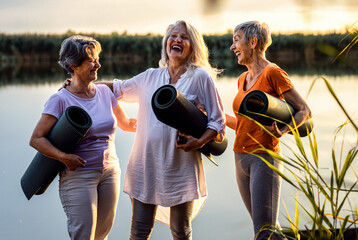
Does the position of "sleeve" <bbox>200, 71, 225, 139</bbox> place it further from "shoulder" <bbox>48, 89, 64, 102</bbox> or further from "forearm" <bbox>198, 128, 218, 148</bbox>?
"shoulder" <bbox>48, 89, 64, 102</bbox>

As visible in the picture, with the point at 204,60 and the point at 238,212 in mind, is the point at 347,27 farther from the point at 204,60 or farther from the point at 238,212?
the point at 238,212

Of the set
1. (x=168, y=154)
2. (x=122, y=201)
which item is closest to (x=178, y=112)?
(x=168, y=154)

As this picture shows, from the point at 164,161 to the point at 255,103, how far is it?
591mm

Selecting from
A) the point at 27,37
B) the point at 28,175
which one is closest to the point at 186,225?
the point at 28,175

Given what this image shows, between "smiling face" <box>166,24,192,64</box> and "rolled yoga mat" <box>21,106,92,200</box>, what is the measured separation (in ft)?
1.97

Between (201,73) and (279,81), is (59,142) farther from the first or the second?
(279,81)

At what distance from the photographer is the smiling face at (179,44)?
3.12 metres

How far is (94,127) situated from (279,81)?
980 mm

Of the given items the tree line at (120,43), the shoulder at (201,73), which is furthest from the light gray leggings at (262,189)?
the tree line at (120,43)

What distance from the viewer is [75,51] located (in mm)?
2906

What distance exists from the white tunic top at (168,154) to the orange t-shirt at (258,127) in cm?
12

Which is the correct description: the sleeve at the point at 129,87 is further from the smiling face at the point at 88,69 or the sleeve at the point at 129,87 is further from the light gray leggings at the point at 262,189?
the light gray leggings at the point at 262,189

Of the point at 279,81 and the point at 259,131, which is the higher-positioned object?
the point at 279,81

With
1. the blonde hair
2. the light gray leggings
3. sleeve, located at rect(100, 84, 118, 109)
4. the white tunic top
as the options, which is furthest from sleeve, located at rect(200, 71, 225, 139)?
sleeve, located at rect(100, 84, 118, 109)
